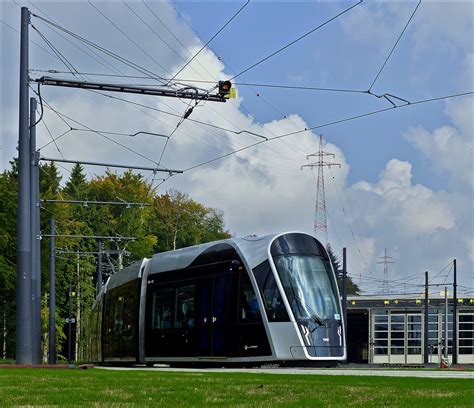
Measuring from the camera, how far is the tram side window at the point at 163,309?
26.0 metres

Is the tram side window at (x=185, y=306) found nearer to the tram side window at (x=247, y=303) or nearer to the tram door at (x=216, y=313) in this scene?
the tram door at (x=216, y=313)

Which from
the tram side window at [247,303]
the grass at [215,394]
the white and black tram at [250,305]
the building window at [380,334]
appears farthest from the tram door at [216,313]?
the building window at [380,334]

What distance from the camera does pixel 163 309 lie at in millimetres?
26484

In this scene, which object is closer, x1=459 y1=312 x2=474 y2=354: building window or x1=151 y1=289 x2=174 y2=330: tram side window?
x1=151 y1=289 x2=174 y2=330: tram side window

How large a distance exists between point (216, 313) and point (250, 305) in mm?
1198

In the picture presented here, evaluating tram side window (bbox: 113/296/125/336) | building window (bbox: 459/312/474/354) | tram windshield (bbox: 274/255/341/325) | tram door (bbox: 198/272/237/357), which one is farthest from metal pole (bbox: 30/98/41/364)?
building window (bbox: 459/312/474/354)

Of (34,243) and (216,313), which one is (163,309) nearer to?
(216,313)

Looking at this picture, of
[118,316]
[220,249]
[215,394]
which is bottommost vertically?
[118,316]

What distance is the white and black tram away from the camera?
2258 centimetres

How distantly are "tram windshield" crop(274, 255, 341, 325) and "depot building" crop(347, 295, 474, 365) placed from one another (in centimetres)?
4313

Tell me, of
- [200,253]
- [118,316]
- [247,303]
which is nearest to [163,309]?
[200,253]

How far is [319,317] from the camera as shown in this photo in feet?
75.0

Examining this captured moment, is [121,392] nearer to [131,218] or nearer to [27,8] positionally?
[27,8]

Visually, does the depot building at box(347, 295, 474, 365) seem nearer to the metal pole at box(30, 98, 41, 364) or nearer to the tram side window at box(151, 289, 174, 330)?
the metal pole at box(30, 98, 41, 364)
